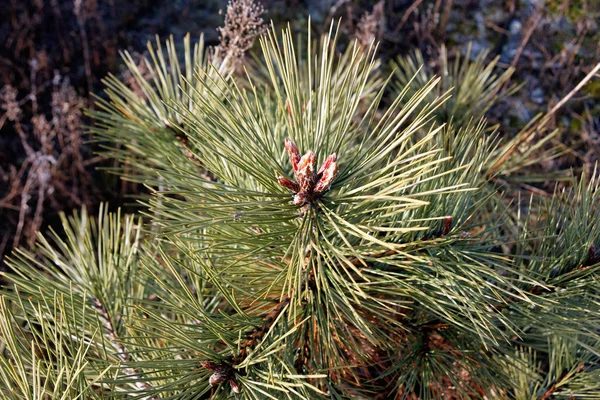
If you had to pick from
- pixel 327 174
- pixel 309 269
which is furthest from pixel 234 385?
pixel 327 174

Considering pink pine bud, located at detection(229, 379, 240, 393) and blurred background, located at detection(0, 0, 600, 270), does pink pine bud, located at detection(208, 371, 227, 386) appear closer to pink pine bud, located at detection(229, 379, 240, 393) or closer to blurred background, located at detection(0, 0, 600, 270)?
pink pine bud, located at detection(229, 379, 240, 393)

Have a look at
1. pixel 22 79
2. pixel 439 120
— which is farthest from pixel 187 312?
pixel 22 79

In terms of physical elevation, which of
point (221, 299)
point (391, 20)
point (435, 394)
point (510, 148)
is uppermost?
point (391, 20)

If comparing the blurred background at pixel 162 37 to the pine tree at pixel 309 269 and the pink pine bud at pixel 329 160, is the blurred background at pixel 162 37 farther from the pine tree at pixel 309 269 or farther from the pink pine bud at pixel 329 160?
the pink pine bud at pixel 329 160

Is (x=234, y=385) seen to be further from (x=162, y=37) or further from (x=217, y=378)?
(x=162, y=37)

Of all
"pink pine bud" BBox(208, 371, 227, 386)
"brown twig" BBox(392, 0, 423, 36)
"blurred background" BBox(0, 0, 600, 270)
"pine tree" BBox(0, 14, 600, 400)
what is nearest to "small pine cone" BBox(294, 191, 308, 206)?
"pine tree" BBox(0, 14, 600, 400)

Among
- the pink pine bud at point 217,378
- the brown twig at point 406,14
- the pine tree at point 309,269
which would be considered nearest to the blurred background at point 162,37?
the brown twig at point 406,14

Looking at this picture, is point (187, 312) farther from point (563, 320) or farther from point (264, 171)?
point (563, 320)
